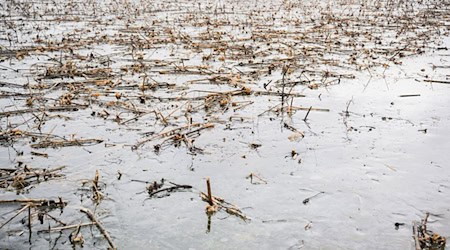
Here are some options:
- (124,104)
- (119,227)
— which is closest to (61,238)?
(119,227)

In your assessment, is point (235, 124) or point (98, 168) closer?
point (98, 168)

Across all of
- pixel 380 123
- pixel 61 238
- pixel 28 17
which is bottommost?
pixel 61 238

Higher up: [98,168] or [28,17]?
[28,17]

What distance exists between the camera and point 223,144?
469 centimetres

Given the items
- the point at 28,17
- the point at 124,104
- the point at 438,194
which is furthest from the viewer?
the point at 28,17

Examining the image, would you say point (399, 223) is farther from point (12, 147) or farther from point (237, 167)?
→ point (12, 147)

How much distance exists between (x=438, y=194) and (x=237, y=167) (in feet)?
6.52

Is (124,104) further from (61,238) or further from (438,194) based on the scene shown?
(438,194)

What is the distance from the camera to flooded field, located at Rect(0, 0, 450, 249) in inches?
126

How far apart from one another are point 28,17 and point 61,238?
42.7 ft

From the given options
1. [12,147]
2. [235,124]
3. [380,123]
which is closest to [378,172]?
[380,123]

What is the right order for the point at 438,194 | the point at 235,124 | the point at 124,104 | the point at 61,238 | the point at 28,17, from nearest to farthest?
the point at 61,238 → the point at 438,194 → the point at 235,124 → the point at 124,104 → the point at 28,17

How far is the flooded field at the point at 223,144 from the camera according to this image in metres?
3.19

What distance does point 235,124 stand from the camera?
5.27m
